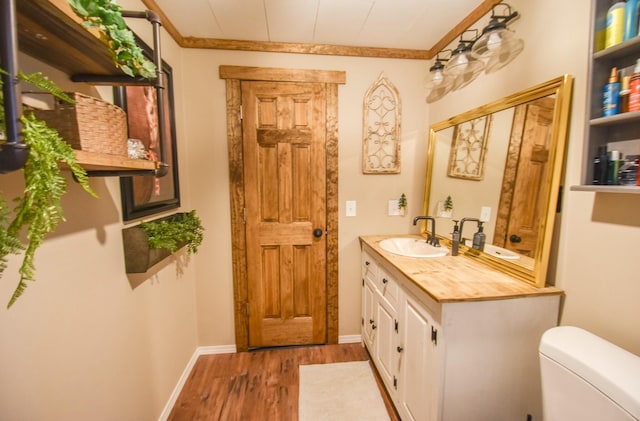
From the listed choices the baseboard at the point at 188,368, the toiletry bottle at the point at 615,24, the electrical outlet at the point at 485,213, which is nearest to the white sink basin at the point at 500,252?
the electrical outlet at the point at 485,213

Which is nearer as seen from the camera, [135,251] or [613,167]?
[613,167]

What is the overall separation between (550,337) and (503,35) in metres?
1.51

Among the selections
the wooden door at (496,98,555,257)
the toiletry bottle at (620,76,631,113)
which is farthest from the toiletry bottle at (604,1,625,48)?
the wooden door at (496,98,555,257)

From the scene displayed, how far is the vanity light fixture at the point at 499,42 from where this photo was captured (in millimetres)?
1462

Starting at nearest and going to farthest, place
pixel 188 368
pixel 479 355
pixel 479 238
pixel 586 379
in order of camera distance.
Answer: pixel 586 379
pixel 479 355
pixel 479 238
pixel 188 368

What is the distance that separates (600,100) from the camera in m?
1.03

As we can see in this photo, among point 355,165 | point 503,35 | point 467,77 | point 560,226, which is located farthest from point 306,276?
point 503,35

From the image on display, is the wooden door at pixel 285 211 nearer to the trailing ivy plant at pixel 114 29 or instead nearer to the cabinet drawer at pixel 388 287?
the cabinet drawer at pixel 388 287

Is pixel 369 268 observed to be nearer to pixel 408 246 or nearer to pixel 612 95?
pixel 408 246

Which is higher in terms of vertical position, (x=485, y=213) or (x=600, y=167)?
(x=600, y=167)

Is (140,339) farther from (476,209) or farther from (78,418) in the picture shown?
(476,209)

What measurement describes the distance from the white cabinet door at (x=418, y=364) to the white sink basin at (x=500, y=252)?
570 mm

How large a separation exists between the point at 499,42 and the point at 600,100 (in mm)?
675

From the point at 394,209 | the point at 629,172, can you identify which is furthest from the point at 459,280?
the point at 394,209
